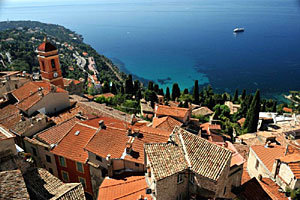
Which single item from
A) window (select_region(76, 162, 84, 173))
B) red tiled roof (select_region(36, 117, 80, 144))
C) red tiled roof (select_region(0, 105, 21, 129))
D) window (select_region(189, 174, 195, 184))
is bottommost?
window (select_region(76, 162, 84, 173))

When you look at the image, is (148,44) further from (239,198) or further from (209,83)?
(239,198)

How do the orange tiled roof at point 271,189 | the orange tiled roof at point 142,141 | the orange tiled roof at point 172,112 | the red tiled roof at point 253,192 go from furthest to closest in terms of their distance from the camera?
the orange tiled roof at point 172,112 → the orange tiled roof at point 142,141 → the orange tiled roof at point 271,189 → the red tiled roof at point 253,192

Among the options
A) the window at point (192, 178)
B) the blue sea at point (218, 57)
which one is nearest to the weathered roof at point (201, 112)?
the window at point (192, 178)

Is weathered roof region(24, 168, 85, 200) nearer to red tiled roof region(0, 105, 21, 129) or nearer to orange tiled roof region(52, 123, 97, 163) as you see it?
orange tiled roof region(52, 123, 97, 163)

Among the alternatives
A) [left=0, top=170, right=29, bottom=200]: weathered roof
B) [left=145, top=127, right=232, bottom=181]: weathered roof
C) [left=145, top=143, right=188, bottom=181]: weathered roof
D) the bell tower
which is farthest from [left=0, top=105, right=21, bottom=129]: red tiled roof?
[left=145, top=127, right=232, bottom=181]: weathered roof

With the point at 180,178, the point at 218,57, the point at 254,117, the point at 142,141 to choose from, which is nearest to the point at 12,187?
the point at 180,178

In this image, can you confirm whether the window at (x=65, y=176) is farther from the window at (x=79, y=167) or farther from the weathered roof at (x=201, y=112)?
the weathered roof at (x=201, y=112)
